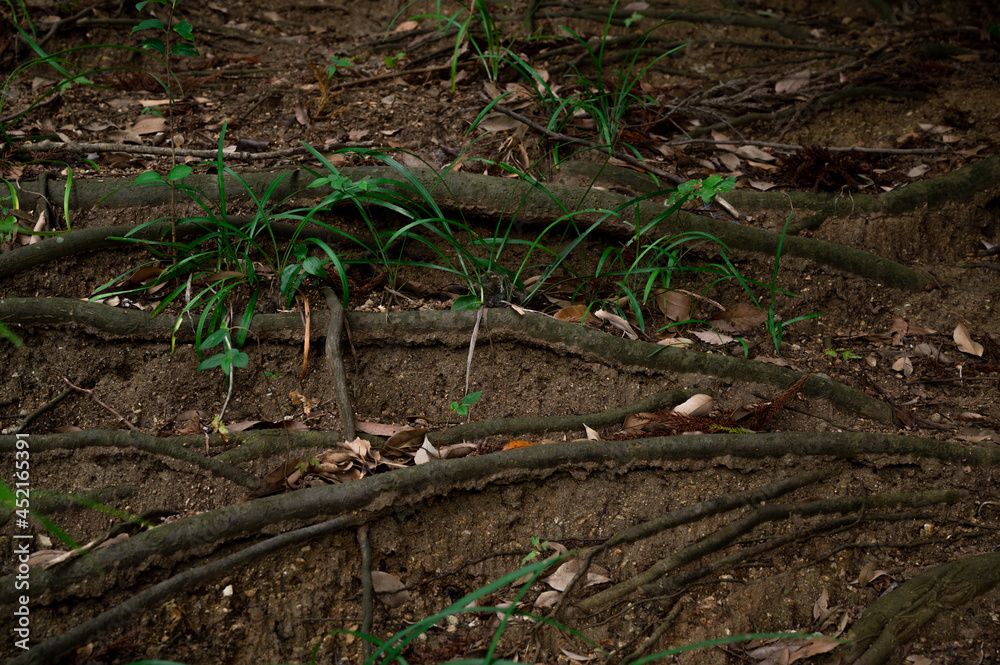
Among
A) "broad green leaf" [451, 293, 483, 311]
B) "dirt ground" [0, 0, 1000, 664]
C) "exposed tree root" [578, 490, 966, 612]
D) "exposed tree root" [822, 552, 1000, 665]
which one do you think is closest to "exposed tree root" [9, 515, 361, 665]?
"dirt ground" [0, 0, 1000, 664]

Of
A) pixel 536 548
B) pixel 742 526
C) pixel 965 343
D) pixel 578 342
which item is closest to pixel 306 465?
pixel 536 548

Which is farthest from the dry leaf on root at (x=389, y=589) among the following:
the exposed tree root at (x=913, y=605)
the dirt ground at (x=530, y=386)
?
the exposed tree root at (x=913, y=605)

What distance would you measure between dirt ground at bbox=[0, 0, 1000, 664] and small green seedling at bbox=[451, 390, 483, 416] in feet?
0.15

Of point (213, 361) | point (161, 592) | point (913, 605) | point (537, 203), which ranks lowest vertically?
point (913, 605)

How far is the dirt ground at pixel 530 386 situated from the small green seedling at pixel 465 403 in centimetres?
5

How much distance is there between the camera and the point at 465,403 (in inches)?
82.9

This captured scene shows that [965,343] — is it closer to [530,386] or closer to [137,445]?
[530,386]

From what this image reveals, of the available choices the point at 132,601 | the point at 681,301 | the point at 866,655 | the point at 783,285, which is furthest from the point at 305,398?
the point at 783,285

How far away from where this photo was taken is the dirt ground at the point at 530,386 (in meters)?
1.65

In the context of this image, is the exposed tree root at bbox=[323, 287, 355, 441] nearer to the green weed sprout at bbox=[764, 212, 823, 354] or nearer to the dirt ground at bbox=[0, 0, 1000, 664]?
the dirt ground at bbox=[0, 0, 1000, 664]

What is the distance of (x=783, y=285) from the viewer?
2752mm

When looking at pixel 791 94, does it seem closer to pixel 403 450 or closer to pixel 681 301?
pixel 681 301

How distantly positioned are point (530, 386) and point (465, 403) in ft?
0.87

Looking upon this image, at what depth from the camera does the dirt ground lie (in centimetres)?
165
